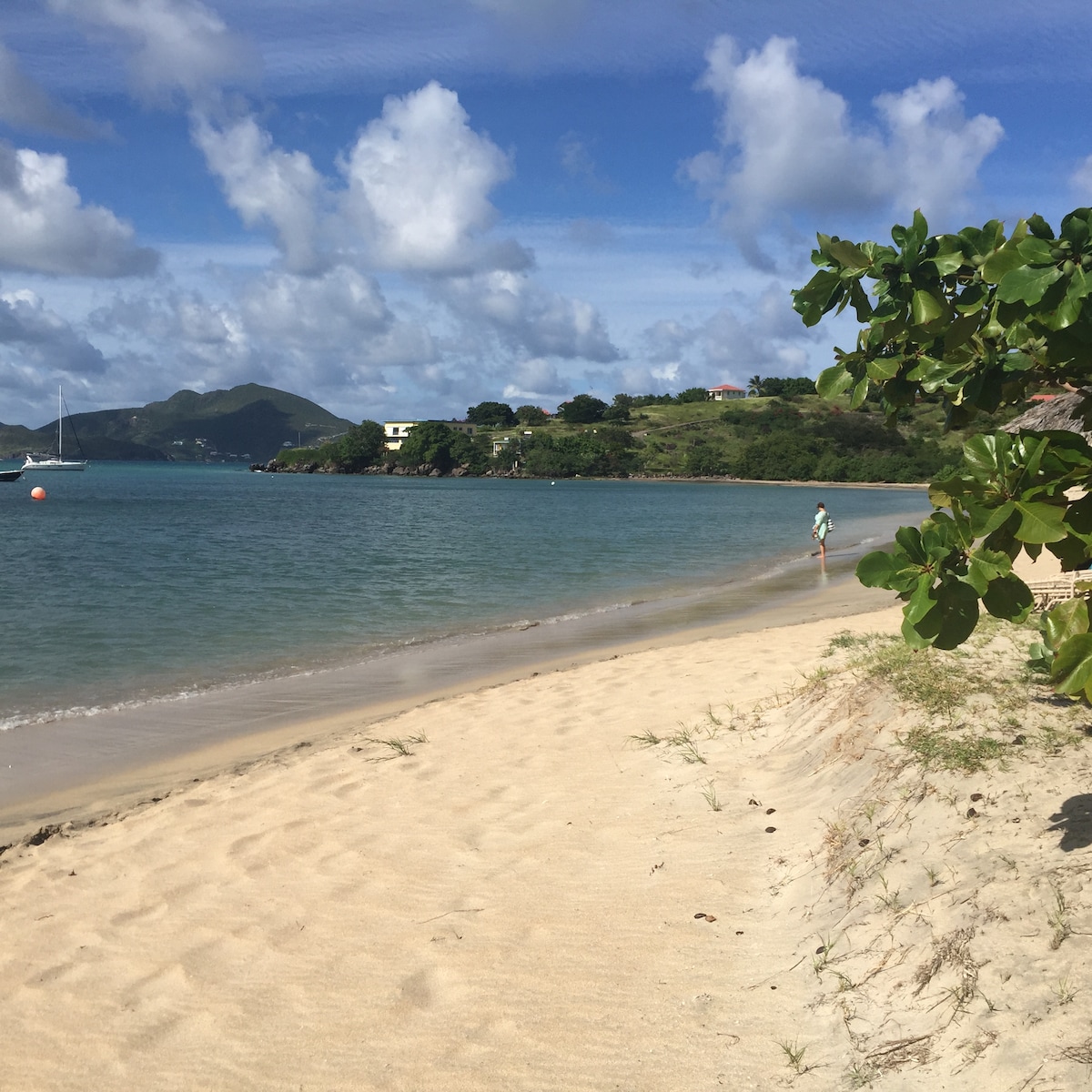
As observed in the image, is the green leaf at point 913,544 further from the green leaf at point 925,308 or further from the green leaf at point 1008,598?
the green leaf at point 925,308

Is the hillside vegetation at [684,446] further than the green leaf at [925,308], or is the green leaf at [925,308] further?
the hillside vegetation at [684,446]

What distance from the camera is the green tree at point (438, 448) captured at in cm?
15600

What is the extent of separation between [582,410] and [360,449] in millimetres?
42206

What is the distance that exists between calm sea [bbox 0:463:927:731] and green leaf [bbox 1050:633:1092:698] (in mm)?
10988

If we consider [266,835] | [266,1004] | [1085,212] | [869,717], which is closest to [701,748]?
[869,717]

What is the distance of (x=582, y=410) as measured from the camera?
17075 cm

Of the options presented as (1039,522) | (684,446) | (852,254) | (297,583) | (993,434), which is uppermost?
(684,446)

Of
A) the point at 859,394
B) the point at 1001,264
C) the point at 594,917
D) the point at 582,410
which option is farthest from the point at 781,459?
the point at 1001,264

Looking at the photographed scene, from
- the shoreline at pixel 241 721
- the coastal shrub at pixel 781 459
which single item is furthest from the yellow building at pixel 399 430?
the shoreline at pixel 241 721

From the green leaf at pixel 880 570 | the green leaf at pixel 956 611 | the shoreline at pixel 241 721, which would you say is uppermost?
the green leaf at pixel 880 570

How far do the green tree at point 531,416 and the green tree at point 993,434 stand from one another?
585ft

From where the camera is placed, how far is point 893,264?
119 inches

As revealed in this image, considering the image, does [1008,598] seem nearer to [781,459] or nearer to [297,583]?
[297,583]

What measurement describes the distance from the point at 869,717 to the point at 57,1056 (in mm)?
5097
